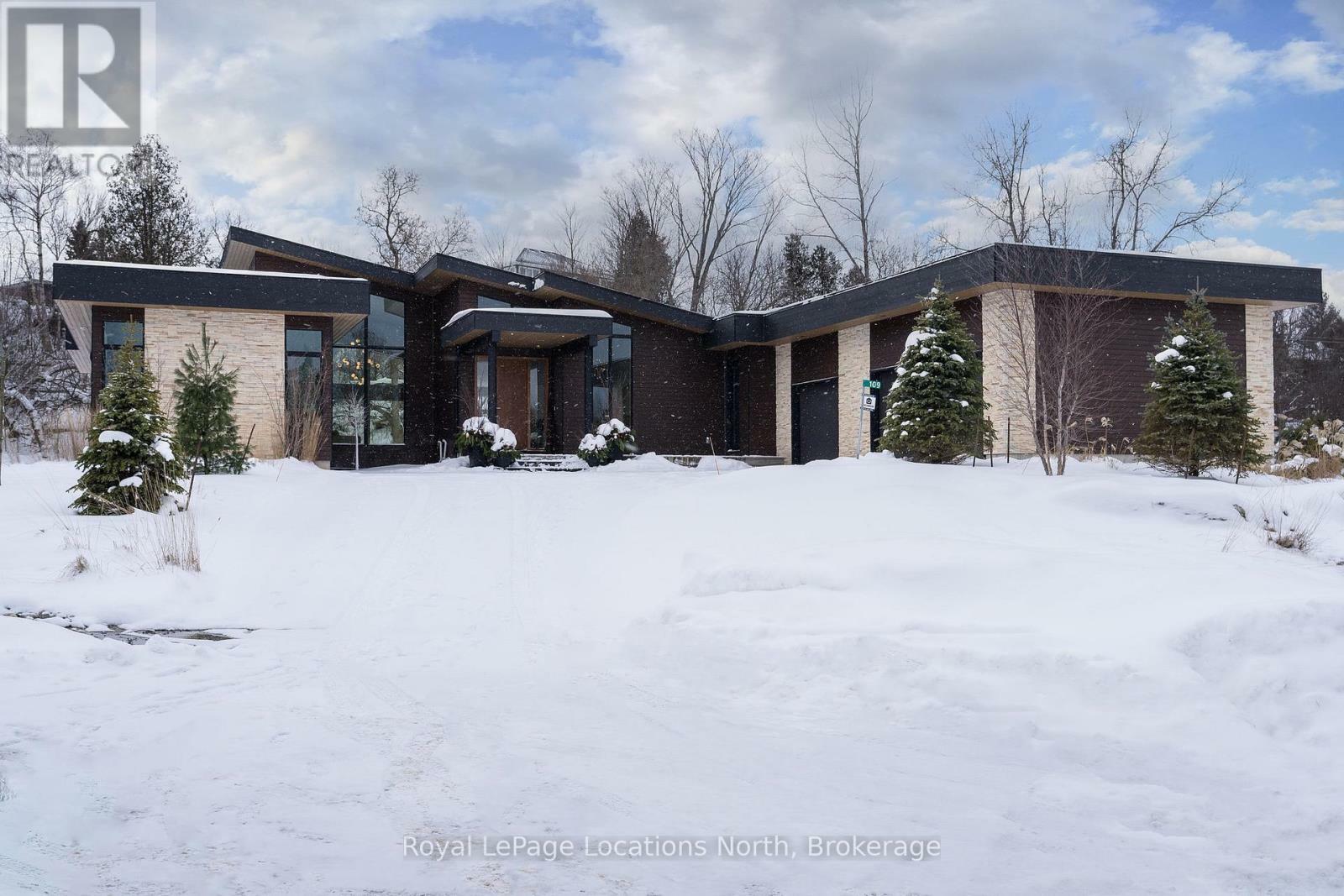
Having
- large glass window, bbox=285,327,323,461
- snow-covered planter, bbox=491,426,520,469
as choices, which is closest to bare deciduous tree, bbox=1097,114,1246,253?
snow-covered planter, bbox=491,426,520,469

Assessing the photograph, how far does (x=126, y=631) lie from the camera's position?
5.96m

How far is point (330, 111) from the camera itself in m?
23.5

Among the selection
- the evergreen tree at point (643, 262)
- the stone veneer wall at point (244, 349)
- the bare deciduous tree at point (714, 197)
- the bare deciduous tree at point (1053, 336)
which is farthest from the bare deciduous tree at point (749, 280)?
the stone veneer wall at point (244, 349)

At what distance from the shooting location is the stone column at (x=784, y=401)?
21156 mm

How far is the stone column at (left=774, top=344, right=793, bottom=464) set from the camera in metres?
21.2

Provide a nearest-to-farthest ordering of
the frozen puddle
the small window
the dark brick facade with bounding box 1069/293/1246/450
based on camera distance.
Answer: the frozen puddle, the dark brick facade with bounding box 1069/293/1246/450, the small window

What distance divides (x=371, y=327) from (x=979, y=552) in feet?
57.1

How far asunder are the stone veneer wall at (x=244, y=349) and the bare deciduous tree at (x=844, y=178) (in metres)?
18.7

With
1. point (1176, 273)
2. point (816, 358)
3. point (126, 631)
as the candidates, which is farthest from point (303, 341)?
point (1176, 273)

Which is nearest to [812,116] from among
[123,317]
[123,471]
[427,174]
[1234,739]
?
A: [427,174]

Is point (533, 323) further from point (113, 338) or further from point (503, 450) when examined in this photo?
point (113, 338)

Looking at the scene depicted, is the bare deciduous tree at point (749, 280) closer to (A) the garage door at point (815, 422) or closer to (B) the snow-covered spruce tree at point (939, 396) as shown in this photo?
(A) the garage door at point (815, 422)

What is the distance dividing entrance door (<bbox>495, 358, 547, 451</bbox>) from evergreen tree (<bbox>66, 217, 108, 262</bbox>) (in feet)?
47.6

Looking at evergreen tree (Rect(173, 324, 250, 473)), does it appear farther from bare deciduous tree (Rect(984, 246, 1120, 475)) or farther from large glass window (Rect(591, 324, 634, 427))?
bare deciduous tree (Rect(984, 246, 1120, 475))
